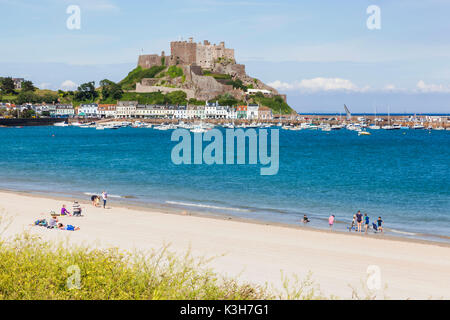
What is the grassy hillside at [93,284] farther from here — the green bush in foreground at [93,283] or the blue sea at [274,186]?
the blue sea at [274,186]

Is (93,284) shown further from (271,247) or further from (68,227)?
(68,227)

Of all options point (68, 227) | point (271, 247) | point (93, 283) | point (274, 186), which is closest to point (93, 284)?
point (93, 283)

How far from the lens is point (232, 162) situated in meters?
73.8

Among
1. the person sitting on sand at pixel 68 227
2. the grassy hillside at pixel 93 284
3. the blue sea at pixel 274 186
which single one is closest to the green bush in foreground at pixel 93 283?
the grassy hillside at pixel 93 284

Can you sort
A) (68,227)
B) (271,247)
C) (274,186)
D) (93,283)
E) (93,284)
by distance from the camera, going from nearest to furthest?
(93,284) → (93,283) → (271,247) → (68,227) → (274,186)

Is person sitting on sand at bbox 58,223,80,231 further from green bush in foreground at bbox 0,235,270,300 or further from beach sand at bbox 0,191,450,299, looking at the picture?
green bush in foreground at bbox 0,235,270,300

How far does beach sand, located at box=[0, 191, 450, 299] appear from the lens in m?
17.7

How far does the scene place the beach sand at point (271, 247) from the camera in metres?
17.7

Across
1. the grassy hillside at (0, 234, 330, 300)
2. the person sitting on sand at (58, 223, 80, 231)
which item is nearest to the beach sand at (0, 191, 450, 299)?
the person sitting on sand at (58, 223, 80, 231)

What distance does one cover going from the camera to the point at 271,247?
23.0m

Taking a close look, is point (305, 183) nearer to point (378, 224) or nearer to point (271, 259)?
point (378, 224)
